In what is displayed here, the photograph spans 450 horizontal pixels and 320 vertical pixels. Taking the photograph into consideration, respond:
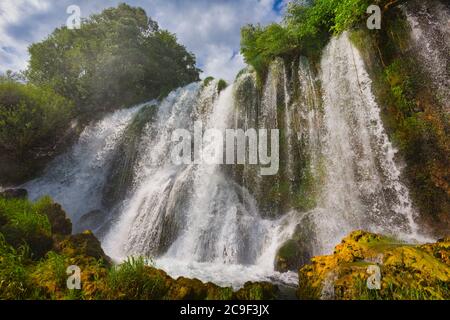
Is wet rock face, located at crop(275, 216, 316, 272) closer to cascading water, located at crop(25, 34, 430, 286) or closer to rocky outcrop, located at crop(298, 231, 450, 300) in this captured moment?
cascading water, located at crop(25, 34, 430, 286)

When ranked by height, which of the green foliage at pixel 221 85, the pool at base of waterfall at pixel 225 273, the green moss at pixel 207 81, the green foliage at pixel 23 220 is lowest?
the pool at base of waterfall at pixel 225 273

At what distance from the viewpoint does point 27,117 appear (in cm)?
1462

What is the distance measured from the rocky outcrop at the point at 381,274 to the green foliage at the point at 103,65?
17.5 m

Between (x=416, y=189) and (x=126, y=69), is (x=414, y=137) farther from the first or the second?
(x=126, y=69)

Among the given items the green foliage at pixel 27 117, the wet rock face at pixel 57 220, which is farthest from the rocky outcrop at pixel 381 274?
the green foliage at pixel 27 117

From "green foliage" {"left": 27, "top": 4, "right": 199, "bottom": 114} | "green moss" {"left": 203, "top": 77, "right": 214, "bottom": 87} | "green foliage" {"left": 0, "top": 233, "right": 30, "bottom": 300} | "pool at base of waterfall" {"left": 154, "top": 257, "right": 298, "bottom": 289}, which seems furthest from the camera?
"green foliage" {"left": 27, "top": 4, "right": 199, "bottom": 114}

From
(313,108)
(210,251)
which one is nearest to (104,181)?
(210,251)

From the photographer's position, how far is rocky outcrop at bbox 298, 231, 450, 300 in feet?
12.8

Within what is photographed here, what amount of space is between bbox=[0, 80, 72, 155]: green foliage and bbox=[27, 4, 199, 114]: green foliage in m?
3.20

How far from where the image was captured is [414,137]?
29.1 feet

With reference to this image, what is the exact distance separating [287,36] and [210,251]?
10.1m

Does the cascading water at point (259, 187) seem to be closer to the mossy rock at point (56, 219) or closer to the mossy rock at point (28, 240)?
the mossy rock at point (56, 219)

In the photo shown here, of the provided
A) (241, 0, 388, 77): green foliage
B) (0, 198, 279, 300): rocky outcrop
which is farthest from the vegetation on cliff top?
(0, 198, 279, 300): rocky outcrop

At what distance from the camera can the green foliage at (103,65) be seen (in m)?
19.2
